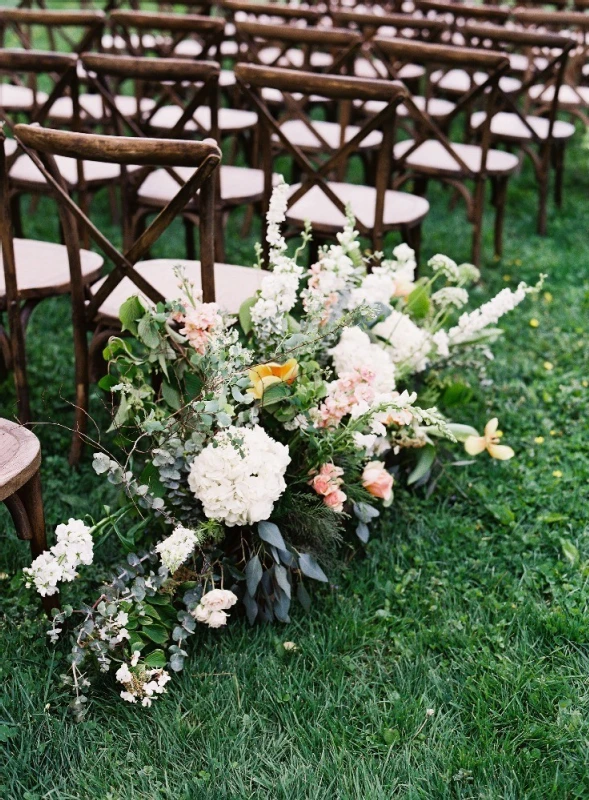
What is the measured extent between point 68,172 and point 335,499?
2.23 metres

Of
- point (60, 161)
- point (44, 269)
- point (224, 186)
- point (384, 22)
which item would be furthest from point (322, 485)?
point (384, 22)

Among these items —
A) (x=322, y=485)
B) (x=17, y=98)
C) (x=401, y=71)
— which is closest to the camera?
(x=322, y=485)

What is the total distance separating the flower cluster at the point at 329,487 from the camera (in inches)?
98.0

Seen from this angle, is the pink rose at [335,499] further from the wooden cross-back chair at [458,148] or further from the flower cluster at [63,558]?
the wooden cross-back chair at [458,148]

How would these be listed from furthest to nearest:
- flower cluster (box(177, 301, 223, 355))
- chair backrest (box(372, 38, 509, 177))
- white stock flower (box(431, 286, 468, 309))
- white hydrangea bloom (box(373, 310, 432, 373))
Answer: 1. chair backrest (box(372, 38, 509, 177))
2. white stock flower (box(431, 286, 468, 309))
3. white hydrangea bloom (box(373, 310, 432, 373))
4. flower cluster (box(177, 301, 223, 355))

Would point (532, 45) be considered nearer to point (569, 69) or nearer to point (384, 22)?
point (384, 22)

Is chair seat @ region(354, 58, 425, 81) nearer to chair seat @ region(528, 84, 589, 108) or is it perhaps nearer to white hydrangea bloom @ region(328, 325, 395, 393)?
chair seat @ region(528, 84, 589, 108)

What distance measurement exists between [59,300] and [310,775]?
2949 millimetres

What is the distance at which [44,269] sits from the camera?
3100mm

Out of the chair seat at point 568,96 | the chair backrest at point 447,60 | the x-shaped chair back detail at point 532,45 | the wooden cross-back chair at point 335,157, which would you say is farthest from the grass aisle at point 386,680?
the chair seat at point 568,96

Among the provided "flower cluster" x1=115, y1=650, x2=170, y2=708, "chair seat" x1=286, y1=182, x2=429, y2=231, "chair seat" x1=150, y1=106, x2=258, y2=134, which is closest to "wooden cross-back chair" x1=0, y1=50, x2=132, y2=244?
"chair seat" x1=150, y1=106, x2=258, y2=134

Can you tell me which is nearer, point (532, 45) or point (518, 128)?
point (532, 45)

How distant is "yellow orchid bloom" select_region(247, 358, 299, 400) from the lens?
2.48 metres

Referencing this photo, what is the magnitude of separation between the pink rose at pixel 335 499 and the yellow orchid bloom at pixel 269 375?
1.00ft
